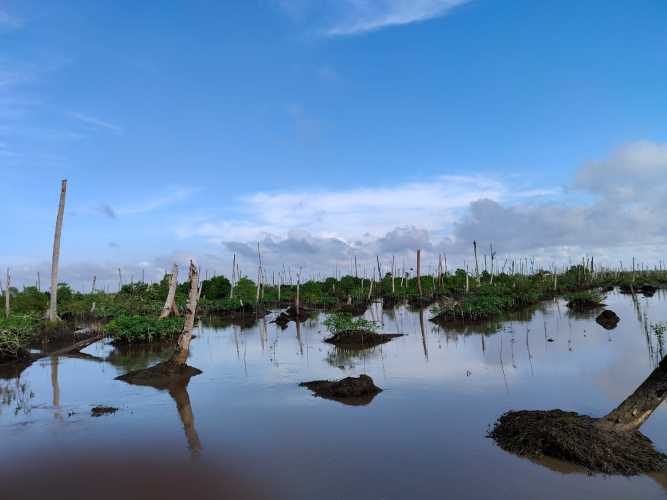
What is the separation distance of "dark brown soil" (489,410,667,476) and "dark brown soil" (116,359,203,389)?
25.1ft

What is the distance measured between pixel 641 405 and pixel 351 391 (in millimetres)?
5060

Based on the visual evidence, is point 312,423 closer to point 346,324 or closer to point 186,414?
point 186,414

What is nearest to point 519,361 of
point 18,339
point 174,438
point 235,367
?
point 235,367

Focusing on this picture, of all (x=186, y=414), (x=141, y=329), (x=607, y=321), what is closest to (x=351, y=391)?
(x=186, y=414)

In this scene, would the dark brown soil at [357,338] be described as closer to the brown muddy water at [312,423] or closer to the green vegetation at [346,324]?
the green vegetation at [346,324]

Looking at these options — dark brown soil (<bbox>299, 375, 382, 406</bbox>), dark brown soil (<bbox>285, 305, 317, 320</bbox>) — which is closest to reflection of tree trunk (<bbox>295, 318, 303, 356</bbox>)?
dark brown soil (<bbox>285, 305, 317, 320</bbox>)

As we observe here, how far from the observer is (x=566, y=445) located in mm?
6340

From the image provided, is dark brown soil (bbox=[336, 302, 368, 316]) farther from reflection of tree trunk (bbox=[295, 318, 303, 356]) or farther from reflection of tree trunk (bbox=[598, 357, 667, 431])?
reflection of tree trunk (bbox=[598, 357, 667, 431])

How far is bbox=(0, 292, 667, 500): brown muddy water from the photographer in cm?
584

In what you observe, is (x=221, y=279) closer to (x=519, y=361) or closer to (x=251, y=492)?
(x=519, y=361)

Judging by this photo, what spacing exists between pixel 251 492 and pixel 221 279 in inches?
1513

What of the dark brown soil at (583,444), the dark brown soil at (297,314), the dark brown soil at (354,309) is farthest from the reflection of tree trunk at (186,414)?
the dark brown soil at (354,309)

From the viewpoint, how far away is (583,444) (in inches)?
247

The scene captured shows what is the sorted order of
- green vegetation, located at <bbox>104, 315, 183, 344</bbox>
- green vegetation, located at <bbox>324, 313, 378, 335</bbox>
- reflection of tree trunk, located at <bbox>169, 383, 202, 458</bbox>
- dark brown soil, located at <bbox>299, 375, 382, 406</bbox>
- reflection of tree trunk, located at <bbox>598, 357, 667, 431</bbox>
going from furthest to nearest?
green vegetation, located at <bbox>104, 315, 183, 344</bbox>, green vegetation, located at <bbox>324, 313, 378, 335</bbox>, dark brown soil, located at <bbox>299, 375, 382, 406</bbox>, reflection of tree trunk, located at <bbox>169, 383, 202, 458</bbox>, reflection of tree trunk, located at <bbox>598, 357, 667, 431</bbox>
